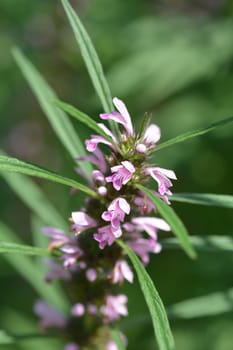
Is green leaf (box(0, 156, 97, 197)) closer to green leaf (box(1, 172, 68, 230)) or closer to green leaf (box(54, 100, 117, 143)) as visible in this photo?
green leaf (box(54, 100, 117, 143))

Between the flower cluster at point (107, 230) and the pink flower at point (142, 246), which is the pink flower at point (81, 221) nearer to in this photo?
the flower cluster at point (107, 230)

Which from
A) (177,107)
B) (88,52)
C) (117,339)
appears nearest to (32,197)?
(117,339)

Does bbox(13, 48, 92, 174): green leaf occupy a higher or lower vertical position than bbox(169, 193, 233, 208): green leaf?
higher

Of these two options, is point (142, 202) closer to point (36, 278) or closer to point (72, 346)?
point (72, 346)

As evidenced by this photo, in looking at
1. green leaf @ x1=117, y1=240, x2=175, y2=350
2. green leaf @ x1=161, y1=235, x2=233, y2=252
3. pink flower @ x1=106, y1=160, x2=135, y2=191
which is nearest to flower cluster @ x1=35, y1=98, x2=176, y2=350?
pink flower @ x1=106, y1=160, x2=135, y2=191

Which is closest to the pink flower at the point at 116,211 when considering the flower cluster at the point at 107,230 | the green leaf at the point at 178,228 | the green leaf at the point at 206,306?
the flower cluster at the point at 107,230

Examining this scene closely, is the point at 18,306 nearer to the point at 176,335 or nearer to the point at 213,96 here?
the point at 176,335

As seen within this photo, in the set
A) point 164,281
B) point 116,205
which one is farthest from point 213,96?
point 116,205
